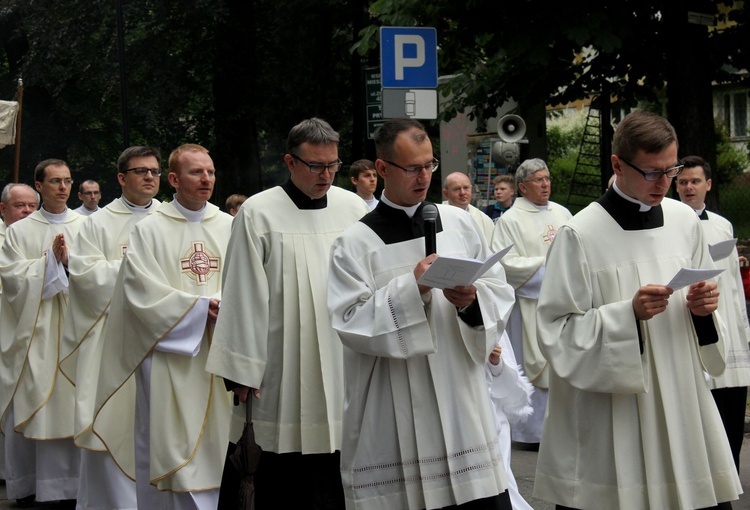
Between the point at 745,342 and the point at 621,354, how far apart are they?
2.89 metres

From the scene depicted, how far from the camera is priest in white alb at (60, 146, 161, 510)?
288 inches

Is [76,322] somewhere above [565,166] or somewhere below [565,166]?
below

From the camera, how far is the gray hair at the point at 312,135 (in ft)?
18.0

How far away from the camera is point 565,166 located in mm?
30703

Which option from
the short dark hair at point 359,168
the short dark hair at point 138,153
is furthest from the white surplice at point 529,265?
the short dark hair at point 138,153

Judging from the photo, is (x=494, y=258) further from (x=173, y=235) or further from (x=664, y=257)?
(x=173, y=235)

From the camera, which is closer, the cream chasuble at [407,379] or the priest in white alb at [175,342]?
the cream chasuble at [407,379]

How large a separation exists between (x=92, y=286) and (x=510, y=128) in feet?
31.0

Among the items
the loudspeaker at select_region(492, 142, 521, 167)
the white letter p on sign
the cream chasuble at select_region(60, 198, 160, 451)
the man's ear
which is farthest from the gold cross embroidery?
the loudspeaker at select_region(492, 142, 521, 167)

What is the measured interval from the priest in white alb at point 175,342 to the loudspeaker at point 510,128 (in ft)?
31.5

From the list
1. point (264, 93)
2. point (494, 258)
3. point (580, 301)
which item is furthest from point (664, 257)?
point (264, 93)

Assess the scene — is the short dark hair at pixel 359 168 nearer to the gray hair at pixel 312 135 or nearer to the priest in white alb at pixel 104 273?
the priest in white alb at pixel 104 273

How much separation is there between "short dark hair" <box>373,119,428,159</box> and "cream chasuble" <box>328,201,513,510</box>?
222 millimetres

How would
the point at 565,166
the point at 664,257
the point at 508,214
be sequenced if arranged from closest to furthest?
the point at 664,257
the point at 508,214
the point at 565,166
